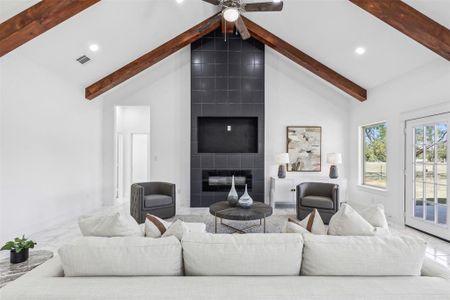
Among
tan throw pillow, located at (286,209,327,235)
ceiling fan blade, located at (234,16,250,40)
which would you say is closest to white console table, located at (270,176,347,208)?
ceiling fan blade, located at (234,16,250,40)

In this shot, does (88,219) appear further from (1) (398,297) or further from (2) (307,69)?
(2) (307,69)

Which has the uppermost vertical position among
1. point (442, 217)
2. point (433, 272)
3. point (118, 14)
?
point (118, 14)

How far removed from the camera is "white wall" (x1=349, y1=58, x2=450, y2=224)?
3764 millimetres

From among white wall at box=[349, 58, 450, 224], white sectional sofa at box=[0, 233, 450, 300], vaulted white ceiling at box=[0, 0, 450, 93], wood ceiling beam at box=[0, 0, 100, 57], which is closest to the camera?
white sectional sofa at box=[0, 233, 450, 300]

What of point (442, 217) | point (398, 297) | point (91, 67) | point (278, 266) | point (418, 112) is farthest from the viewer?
point (91, 67)

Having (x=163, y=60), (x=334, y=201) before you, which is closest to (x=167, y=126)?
(x=163, y=60)

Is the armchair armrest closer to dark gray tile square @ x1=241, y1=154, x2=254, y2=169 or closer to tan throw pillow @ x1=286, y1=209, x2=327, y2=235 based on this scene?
dark gray tile square @ x1=241, y1=154, x2=254, y2=169

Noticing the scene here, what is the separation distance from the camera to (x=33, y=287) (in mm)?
1263

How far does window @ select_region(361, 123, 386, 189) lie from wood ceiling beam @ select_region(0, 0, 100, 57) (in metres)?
5.81

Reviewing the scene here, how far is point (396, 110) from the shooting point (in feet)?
15.2

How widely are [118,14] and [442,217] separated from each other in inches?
223

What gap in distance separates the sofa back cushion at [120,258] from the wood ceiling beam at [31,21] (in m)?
2.84

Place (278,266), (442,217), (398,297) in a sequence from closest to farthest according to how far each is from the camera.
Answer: (398,297) < (278,266) < (442,217)

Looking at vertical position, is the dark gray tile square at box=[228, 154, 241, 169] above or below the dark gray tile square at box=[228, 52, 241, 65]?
below
